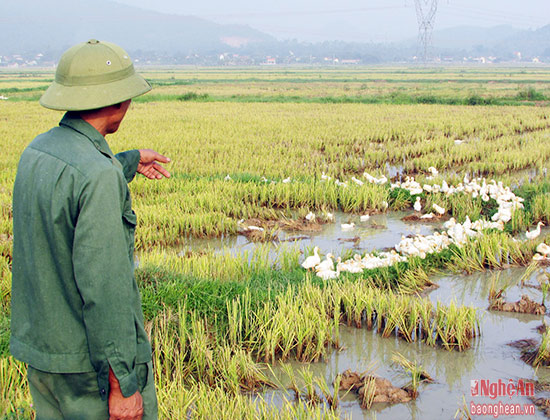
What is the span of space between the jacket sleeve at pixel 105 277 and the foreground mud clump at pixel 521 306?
3.29 meters

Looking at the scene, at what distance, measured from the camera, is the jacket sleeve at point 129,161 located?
2104mm

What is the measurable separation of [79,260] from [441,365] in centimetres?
249

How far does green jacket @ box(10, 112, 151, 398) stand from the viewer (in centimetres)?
138

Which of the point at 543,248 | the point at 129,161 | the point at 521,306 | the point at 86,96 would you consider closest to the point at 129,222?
the point at 86,96

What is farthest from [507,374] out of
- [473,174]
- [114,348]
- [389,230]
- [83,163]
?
[473,174]

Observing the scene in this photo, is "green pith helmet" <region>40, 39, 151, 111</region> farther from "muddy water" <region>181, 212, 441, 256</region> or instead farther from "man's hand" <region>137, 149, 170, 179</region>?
"muddy water" <region>181, 212, 441, 256</region>

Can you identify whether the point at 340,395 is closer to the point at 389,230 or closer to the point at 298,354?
the point at 298,354

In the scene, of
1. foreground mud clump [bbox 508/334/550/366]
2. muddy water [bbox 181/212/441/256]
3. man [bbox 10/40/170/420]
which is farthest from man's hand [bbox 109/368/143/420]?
muddy water [bbox 181/212/441/256]

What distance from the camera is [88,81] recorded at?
151 centimetres

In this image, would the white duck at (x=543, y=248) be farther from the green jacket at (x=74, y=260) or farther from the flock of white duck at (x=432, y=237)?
the green jacket at (x=74, y=260)

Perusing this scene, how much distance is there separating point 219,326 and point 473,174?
275 inches

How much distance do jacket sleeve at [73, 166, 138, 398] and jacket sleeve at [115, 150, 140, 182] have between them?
0.67 metres

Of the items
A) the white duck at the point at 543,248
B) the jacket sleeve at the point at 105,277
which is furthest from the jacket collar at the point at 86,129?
the white duck at the point at 543,248

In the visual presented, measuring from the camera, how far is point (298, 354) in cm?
327
